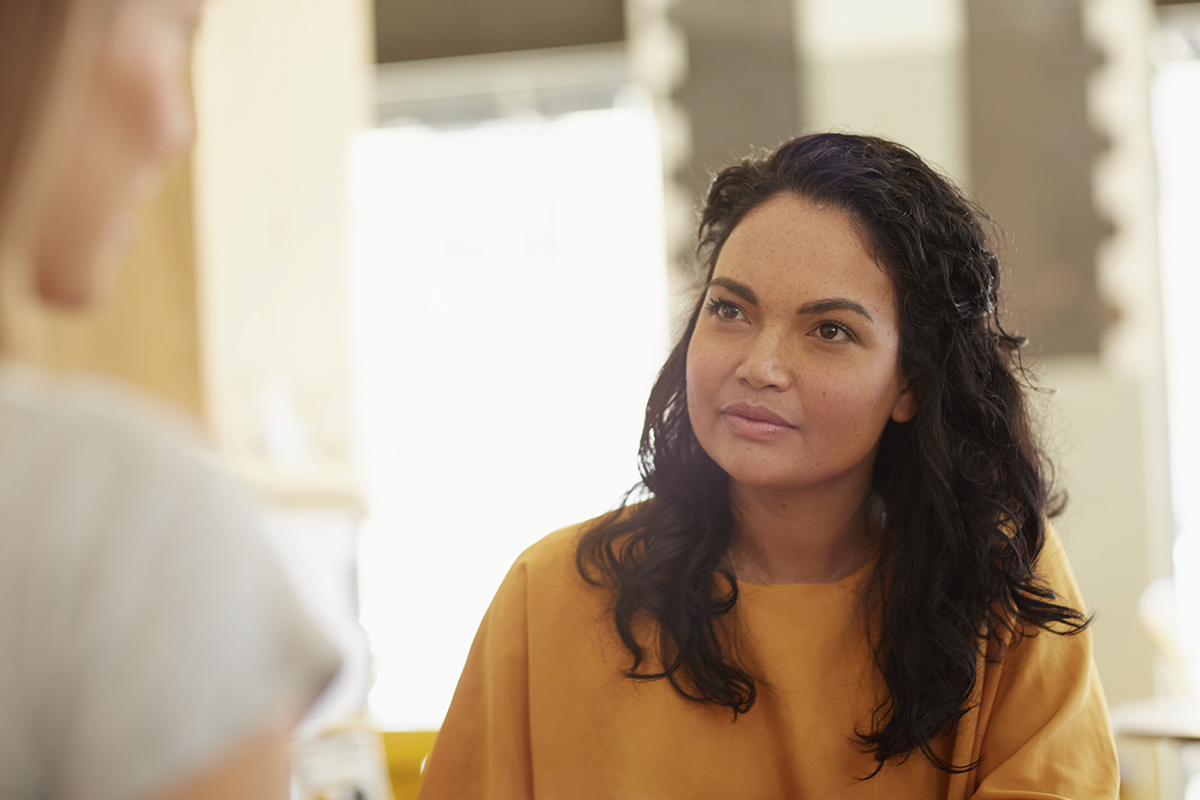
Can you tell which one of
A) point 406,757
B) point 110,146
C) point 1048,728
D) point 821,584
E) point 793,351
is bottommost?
point 406,757

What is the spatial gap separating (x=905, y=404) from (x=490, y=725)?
645 millimetres

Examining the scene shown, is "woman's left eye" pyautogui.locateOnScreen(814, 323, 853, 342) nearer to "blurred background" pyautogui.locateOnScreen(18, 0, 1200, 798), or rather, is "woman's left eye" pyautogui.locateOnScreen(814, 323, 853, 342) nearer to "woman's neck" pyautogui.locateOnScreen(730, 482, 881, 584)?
"woman's neck" pyautogui.locateOnScreen(730, 482, 881, 584)

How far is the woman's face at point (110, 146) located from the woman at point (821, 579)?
81 cm

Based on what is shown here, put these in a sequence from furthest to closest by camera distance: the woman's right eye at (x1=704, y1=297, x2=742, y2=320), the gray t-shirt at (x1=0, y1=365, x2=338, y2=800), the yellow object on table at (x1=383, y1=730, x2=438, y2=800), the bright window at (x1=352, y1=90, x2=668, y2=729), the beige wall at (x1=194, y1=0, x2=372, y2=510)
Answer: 1. the bright window at (x1=352, y1=90, x2=668, y2=729)
2. the yellow object on table at (x1=383, y1=730, x2=438, y2=800)
3. the beige wall at (x1=194, y1=0, x2=372, y2=510)
4. the woman's right eye at (x1=704, y1=297, x2=742, y2=320)
5. the gray t-shirt at (x1=0, y1=365, x2=338, y2=800)

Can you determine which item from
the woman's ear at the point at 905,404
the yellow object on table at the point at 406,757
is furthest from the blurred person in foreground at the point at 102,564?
the yellow object on table at the point at 406,757

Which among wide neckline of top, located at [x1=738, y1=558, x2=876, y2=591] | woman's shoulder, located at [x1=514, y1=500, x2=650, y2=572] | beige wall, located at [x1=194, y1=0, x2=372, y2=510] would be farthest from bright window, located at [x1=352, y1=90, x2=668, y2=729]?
wide neckline of top, located at [x1=738, y1=558, x2=876, y2=591]

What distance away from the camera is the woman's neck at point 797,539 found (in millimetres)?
1297

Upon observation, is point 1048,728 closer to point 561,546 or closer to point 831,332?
point 831,332

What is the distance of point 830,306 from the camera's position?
1.20 meters

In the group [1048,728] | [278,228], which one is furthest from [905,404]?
[278,228]

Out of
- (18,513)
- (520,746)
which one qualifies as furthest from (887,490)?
(18,513)

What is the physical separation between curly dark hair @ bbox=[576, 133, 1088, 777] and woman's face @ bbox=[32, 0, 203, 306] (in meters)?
0.90

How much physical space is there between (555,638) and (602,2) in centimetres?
319

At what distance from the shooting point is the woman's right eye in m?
1.25
